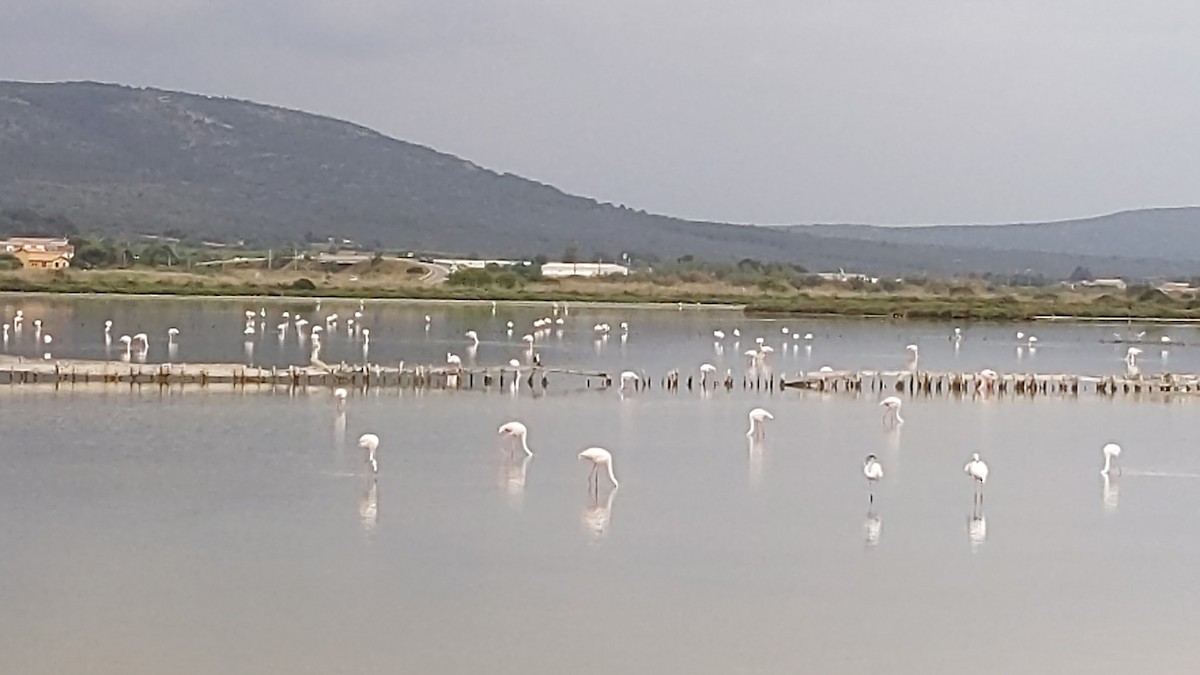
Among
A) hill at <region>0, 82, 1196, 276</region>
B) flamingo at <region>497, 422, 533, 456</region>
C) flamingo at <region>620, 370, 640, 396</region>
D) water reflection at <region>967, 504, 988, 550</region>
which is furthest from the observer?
hill at <region>0, 82, 1196, 276</region>

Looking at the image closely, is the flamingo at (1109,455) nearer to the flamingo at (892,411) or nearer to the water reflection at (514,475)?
the flamingo at (892,411)

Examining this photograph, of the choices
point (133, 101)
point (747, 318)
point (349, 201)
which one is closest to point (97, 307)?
point (747, 318)

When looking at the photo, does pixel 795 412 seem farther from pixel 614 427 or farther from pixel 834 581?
pixel 834 581

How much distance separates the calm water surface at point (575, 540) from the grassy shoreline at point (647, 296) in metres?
38.9

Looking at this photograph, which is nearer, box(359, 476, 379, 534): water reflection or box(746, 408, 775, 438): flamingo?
box(359, 476, 379, 534): water reflection

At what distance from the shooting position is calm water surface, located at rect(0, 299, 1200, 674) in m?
13.6

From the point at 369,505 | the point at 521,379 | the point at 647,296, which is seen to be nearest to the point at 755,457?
the point at 369,505

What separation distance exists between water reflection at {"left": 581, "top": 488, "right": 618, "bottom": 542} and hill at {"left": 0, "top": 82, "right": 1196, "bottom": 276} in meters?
123

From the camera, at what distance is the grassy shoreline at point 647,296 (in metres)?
70.2

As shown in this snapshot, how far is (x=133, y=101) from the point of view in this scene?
558ft

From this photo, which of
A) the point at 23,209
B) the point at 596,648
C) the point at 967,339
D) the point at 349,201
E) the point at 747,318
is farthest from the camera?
the point at 349,201

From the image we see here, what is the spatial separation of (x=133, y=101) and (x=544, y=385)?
5649 inches

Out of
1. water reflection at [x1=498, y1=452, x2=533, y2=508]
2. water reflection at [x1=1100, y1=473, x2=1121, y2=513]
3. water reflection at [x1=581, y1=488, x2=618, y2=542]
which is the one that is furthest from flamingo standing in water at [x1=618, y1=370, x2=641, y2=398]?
water reflection at [x1=581, y1=488, x2=618, y2=542]

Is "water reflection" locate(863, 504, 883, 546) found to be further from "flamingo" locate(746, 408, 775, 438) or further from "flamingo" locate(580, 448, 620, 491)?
"flamingo" locate(746, 408, 775, 438)
